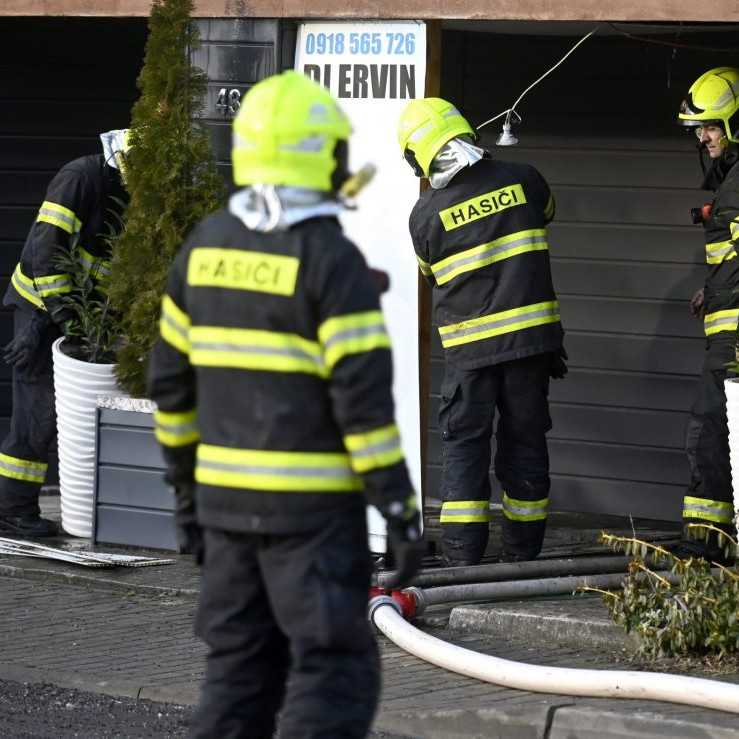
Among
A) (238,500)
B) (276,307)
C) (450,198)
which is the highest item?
(450,198)

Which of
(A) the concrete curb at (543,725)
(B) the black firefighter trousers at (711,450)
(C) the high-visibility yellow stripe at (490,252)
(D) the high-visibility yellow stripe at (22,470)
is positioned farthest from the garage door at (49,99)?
(A) the concrete curb at (543,725)

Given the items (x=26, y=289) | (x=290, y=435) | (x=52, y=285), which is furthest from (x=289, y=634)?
(x=26, y=289)

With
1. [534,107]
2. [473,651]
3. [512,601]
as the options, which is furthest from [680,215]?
[473,651]

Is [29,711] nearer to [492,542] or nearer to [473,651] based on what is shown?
[473,651]

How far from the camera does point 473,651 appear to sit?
247 inches

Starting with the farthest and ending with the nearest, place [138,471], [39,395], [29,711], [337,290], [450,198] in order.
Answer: [39,395] → [138,471] → [450,198] → [29,711] → [337,290]

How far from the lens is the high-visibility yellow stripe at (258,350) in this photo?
4270mm

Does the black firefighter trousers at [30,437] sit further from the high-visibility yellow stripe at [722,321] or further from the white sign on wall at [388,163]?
the high-visibility yellow stripe at [722,321]

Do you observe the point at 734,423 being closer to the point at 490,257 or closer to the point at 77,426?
the point at 490,257

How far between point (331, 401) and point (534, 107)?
18.4 ft

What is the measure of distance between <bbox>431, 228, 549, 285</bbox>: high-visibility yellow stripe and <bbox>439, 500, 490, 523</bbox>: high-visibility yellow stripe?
39.4 inches

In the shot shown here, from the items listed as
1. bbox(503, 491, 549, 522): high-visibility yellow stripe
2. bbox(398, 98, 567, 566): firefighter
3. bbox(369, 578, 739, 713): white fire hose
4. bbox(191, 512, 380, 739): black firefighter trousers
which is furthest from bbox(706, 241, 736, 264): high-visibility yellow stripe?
bbox(191, 512, 380, 739): black firefighter trousers

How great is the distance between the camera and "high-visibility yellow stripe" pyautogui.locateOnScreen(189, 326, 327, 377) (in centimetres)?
427

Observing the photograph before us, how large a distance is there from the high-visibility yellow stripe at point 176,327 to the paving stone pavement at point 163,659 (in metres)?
1.77
